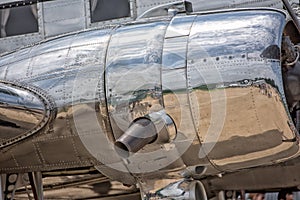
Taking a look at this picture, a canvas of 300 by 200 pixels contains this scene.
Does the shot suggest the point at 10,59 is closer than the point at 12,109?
No

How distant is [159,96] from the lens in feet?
15.8

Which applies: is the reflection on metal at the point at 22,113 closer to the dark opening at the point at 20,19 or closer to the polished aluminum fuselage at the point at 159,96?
the polished aluminum fuselage at the point at 159,96

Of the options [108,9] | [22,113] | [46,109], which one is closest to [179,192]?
[46,109]

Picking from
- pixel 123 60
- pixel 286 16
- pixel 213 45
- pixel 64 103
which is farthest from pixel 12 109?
pixel 286 16

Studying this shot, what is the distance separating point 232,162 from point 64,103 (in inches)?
46.5

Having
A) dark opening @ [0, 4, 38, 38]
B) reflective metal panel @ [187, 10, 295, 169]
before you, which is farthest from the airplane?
dark opening @ [0, 4, 38, 38]

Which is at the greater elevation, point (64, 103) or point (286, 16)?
point (286, 16)

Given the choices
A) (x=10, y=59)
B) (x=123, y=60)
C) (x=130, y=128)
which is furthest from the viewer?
(x=10, y=59)

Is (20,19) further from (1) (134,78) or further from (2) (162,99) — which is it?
(2) (162,99)

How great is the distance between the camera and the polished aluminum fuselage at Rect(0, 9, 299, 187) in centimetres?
474

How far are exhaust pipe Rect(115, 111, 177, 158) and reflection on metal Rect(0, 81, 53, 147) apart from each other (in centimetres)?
62

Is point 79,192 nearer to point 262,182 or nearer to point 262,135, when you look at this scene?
point 262,182

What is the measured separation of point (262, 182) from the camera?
20.5 feet

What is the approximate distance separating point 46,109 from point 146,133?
0.81m
